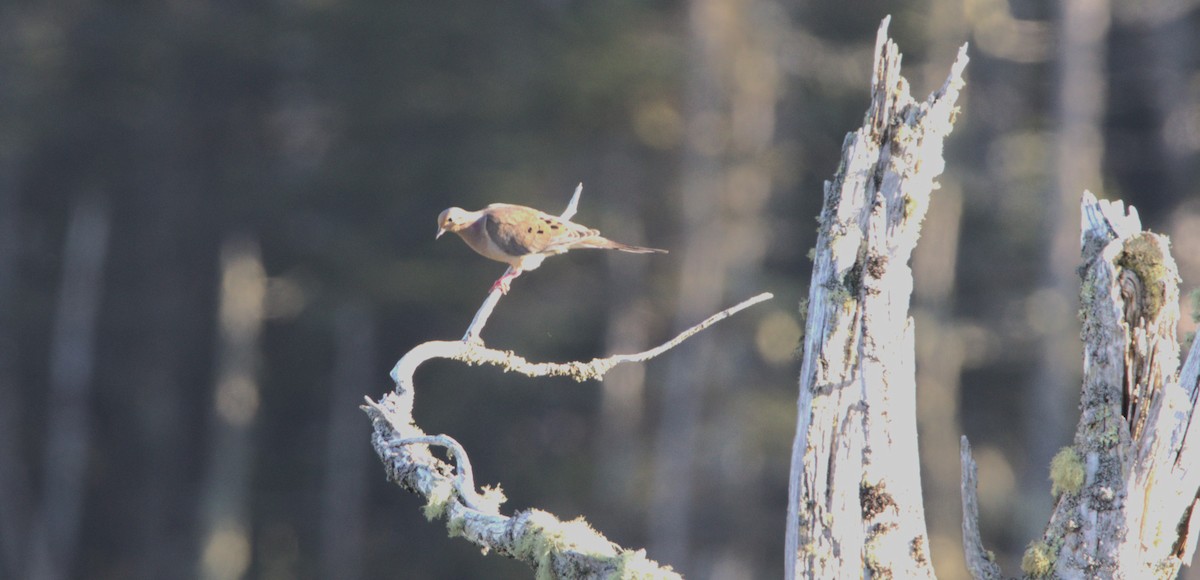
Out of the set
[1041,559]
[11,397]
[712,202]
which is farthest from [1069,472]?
[11,397]

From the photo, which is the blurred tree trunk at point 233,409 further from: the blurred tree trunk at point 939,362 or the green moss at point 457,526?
the green moss at point 457,526

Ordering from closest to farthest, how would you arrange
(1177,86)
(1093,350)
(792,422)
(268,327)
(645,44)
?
(1093,350) < (645,44) < (792,422) < (1177,86) < (268,327)

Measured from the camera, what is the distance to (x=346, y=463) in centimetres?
2400

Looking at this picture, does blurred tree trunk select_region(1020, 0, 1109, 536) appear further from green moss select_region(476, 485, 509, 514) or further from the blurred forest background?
green moss select_region(476, 485, 509, 514)

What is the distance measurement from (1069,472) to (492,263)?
16.6 m

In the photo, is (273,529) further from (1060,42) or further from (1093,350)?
(1093,350)

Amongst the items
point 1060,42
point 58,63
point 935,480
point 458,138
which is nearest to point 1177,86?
point 1060,42

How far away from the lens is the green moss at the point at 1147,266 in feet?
16.1

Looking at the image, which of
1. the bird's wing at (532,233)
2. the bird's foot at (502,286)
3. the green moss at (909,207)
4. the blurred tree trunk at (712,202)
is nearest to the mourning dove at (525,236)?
the bird's wing at (532,233)

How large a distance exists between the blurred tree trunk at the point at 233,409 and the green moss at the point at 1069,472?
18.8 meters

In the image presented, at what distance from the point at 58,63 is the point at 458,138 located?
741 cm

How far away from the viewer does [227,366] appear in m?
22.4

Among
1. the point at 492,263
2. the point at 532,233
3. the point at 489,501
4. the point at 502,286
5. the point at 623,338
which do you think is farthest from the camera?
the point at 492,263

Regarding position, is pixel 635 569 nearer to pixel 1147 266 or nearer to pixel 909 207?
pixel 909 207
